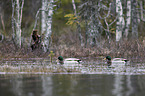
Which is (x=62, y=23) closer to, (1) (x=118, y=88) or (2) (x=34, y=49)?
(2) (x=34, y=49)

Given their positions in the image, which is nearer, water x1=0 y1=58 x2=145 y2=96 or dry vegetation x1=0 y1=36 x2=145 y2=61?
water x1=0 y1=58 x2=145 y2=96

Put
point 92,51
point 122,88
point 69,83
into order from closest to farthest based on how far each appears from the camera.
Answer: point 122,88 → point 69,83 → point 92,51

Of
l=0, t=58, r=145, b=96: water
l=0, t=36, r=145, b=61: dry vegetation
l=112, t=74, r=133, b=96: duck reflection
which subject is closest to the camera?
l=112, t=74, r=133, b=96: duck reflection

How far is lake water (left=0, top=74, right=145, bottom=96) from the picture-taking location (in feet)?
31.3

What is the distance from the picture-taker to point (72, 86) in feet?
35.9

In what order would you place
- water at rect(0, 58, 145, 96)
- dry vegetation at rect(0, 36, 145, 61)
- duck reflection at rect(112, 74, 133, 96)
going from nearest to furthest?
duck reflection at rect(112, 74, 133, 96), water at rect(0, 58, 145, 96), dry vegetation at rect(0, 36, 145, 61)

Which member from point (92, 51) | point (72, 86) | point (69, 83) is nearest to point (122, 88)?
point (72, 86)

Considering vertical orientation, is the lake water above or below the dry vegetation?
below

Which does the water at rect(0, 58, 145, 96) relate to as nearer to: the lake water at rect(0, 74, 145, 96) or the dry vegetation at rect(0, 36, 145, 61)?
the lake water at rect(0, 74, 145, 96)

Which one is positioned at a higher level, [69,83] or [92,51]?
[92,51]

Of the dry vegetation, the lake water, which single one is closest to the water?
the lake water

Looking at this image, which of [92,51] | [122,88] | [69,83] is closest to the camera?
[122,88]

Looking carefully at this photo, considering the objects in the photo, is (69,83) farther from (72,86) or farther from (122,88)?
(122,88)

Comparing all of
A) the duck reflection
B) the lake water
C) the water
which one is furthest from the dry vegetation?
the duck reflection
